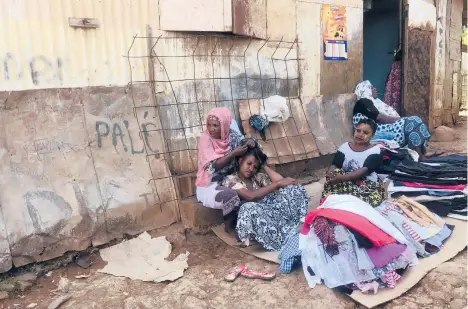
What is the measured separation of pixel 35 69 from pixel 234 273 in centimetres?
238

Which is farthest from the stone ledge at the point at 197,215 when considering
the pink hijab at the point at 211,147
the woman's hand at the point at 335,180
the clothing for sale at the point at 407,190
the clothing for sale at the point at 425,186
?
the clothing for sale at the point at 425,186

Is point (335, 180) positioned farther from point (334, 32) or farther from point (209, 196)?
point (334, 32)

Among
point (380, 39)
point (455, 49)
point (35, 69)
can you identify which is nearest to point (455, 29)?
point (455, 49)

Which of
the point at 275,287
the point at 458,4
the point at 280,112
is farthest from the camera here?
the point at 458,4

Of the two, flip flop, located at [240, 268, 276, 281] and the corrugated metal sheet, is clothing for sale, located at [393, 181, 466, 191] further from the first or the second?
the corrugated metal sheet

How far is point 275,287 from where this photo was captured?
3.02 meters

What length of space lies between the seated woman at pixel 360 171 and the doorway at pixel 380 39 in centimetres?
414

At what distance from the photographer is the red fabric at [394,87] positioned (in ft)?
24.6

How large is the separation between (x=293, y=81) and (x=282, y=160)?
1123 millimetres

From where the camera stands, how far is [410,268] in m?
3.02

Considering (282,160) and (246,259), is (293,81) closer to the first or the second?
(282,160)

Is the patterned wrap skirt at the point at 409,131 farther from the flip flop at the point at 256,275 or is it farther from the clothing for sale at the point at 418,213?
the flip flop at the point at 256,275

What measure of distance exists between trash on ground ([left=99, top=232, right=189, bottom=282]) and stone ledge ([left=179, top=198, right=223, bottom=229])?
32 cm

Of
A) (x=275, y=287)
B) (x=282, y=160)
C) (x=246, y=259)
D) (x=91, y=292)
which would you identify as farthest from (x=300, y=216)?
(x=91, y=292)
